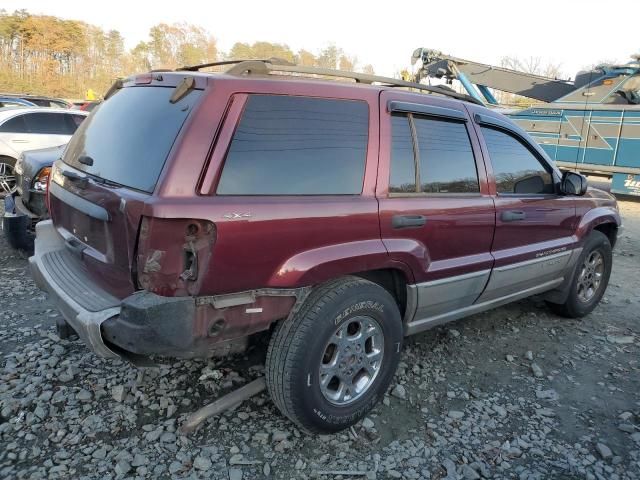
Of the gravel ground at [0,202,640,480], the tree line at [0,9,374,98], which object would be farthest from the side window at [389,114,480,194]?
the tree line at [0,9,374,98]

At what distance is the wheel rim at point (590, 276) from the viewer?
454 centimetres

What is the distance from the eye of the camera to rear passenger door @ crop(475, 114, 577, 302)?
349 centimetres

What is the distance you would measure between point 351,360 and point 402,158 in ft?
3.99

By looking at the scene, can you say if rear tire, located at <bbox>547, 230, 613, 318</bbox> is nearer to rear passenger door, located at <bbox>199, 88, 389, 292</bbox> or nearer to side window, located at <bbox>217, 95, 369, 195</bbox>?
rear passenger door, located at <bbox>199, 88, 389, 292</bbox>

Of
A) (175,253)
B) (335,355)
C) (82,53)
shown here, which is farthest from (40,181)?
(82,53)

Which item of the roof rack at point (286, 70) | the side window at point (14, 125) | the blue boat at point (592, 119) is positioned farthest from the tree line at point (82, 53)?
the roof rack at point (286, 70)

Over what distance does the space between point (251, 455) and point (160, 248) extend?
1223 millimetres

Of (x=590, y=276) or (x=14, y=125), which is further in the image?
(x=14, y=125)

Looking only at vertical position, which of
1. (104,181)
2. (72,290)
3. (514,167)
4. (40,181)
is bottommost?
(72,290)

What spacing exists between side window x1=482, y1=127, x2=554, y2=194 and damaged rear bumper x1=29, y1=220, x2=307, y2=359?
1.88 m

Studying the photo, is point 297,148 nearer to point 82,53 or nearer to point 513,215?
point 513,215

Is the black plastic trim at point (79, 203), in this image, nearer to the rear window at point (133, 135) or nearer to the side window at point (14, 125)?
the rear window at point (133, 135)

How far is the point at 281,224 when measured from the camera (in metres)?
2.32

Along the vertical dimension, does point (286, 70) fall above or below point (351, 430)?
above
